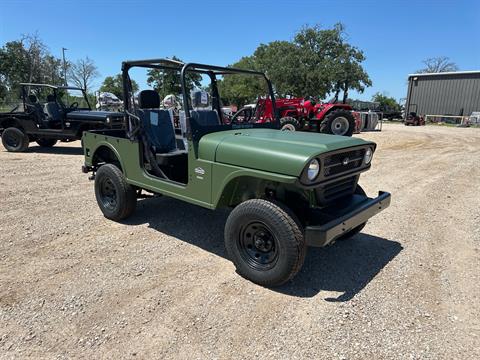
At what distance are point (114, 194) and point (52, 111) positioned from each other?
751 cm

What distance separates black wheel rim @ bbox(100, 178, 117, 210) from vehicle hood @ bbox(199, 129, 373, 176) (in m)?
1.84

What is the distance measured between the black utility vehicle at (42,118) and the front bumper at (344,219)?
862cm

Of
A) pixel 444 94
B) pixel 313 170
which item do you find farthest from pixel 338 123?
pixel 444 94

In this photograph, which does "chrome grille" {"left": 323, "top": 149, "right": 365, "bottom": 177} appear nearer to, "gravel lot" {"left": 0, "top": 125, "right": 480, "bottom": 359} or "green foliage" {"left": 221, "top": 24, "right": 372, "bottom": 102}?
"gravel lot" {"left": 0, "top": 125, "right": 480, "bottom": 359}

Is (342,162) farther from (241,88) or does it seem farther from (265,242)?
(241,88)

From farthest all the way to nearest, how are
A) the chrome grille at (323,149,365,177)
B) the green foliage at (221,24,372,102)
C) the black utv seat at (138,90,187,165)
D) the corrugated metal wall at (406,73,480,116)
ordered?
the corrugated metal wall at (406,73,480,116) → the green foliage at (221,24,372,102) → the black utv seat at (138,90,187,165) → the chrome grille at (323,149,365,177)

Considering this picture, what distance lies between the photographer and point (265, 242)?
3.14m

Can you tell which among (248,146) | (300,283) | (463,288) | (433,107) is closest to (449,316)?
(463,288)

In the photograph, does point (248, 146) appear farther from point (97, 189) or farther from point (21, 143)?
point (21, 143)

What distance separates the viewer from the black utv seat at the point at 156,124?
4.44 m

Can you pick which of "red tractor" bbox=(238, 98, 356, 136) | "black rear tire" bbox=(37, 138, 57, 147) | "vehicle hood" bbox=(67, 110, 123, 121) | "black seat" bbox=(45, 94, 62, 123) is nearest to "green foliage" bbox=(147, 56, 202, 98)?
"vehicle hood" bbox=(67, 110, 123, 121)

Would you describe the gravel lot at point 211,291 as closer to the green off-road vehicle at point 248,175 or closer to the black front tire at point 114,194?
the black front tire at point 114,194

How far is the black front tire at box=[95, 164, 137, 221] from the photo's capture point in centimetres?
448

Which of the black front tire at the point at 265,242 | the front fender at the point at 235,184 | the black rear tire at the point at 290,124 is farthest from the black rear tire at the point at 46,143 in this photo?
the black front tire at the point at 265,242
